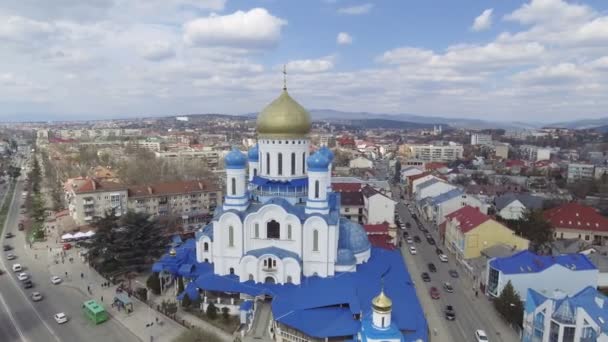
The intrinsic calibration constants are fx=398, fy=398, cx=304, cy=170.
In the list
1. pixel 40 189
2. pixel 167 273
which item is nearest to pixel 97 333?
pixel 167 273

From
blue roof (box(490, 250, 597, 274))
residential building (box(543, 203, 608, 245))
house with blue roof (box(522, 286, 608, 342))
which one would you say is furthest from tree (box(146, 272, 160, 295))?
residential building (box(543, 203, 608, 245))

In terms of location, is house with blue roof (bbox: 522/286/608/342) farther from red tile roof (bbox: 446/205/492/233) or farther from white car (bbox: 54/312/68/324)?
white car (bbox: 54/312/68/324)

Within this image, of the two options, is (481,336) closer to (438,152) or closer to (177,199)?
(177,199)

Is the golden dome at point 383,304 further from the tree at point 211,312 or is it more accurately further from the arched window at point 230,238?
the arched window at point 230,238

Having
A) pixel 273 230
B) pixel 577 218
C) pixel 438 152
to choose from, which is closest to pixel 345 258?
pixel 273 230

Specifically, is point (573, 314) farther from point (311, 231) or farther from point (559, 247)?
point (559, 247)

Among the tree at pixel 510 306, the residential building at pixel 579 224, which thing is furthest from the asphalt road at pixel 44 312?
the residential building at pixel 579 224
